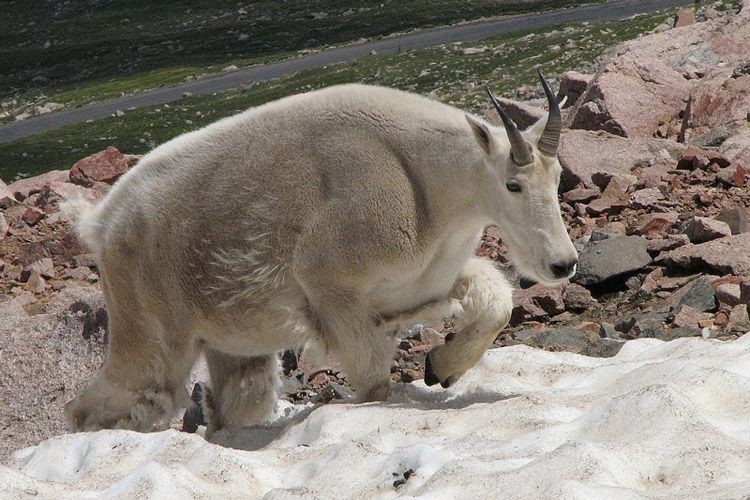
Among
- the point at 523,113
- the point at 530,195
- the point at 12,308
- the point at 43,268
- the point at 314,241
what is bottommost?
the point at 43,268

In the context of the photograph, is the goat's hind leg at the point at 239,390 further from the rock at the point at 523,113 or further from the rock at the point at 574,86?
the rock at the point at 574,86

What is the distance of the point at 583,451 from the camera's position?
19.4 ft

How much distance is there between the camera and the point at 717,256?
12.0m

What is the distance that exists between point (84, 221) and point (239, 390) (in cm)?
184

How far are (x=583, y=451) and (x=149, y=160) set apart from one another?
16.5 ft

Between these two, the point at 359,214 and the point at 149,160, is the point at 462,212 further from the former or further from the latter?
the point at 149,160

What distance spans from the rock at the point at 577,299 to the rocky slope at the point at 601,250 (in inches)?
0.6

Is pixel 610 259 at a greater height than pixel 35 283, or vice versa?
pixel 610 259

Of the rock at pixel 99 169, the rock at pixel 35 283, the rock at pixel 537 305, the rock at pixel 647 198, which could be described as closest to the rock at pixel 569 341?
the rock at pixel 537 305

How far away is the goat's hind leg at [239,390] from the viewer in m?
9.72

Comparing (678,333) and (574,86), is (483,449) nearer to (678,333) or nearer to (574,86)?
(678,333)

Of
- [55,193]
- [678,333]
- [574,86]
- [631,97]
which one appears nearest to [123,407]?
[678,333]

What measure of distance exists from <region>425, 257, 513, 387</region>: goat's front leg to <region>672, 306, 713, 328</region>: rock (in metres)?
2.27

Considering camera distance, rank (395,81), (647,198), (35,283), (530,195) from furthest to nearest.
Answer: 1. (395,81)
2. (35,283)
3. (647,198)
4. (530,195)
